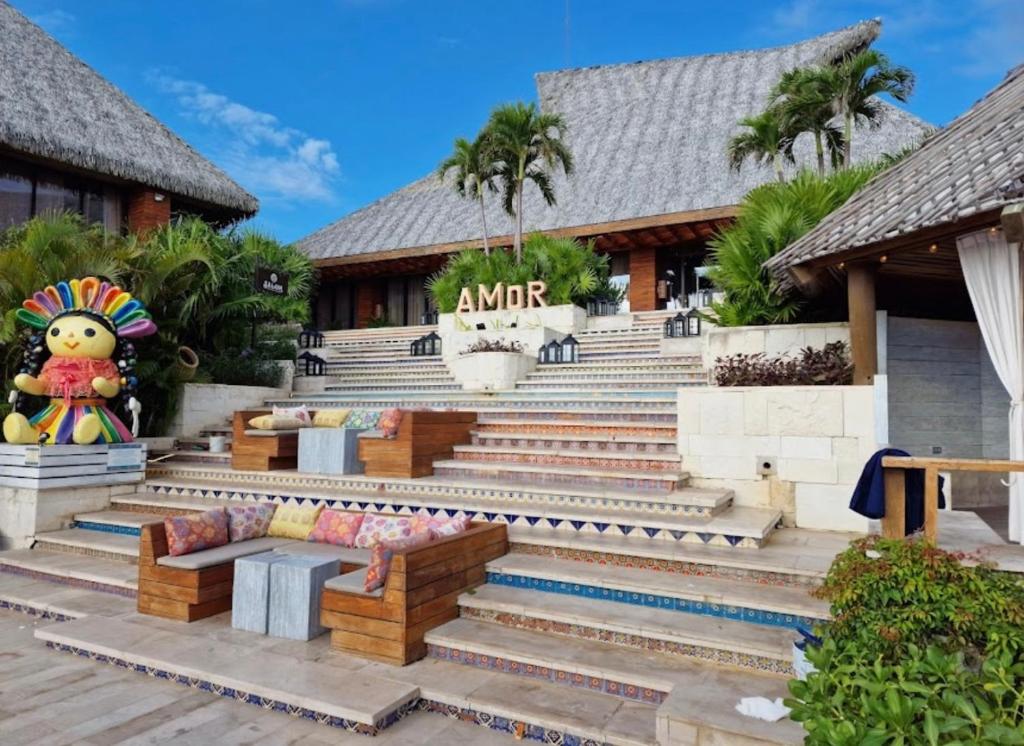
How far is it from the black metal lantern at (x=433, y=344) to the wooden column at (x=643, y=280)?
6848 millimetres

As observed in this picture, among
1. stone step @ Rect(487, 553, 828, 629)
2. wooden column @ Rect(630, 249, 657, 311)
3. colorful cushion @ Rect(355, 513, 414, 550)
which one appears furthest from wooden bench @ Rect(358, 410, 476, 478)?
wooden column @ Rect(630, 249, 657, 311)

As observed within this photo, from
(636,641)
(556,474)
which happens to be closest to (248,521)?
(556,474)

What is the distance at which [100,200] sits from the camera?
1536 centimetres

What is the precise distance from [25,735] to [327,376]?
9247 millimetres

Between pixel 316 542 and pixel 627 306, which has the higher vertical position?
pixel 627 306

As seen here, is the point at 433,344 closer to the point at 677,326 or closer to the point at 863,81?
the point at 677,326

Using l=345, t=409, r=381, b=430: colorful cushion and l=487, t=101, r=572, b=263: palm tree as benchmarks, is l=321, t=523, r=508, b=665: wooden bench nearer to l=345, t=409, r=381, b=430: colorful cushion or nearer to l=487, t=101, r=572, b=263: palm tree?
l=345, t=409, r=381, b=430: colorful cushion

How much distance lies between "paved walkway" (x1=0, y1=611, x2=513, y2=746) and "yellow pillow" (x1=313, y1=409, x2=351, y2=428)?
388 centimetres

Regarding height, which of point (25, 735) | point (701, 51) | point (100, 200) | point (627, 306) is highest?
point (701, 51)

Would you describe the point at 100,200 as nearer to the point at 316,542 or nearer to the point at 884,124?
the point at 316,542

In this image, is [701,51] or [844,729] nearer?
[844,729]

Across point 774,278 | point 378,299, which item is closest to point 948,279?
point 774,278

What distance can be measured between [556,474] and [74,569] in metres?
4.56

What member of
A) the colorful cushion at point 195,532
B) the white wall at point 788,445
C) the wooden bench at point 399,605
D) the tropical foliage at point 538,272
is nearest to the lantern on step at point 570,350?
the tropical foliage at point 538,272
